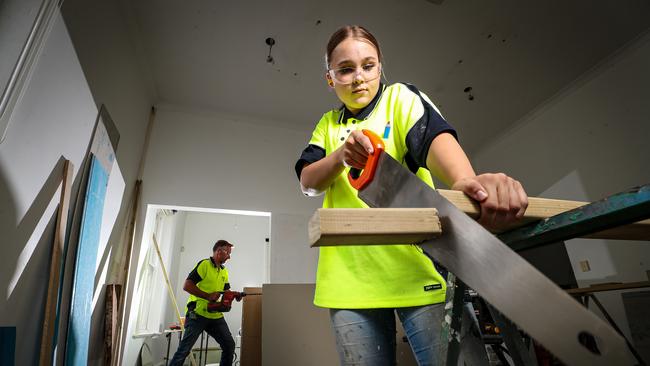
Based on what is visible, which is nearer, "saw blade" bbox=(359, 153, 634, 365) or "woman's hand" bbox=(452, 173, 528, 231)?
"saw blade" bbox=(359, 153, 634, 365)

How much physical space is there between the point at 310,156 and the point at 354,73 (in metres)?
0.24

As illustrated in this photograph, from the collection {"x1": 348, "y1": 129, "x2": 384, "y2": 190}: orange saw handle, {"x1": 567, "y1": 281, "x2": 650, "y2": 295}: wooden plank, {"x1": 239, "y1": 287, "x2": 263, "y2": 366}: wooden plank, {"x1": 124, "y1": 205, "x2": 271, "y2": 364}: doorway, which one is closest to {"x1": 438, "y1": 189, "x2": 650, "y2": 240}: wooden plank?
{"x1": 348, "y1": 129, "x2": 384, "y2": 190}: orange saw handle

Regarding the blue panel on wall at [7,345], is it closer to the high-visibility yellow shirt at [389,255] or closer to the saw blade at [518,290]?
the high-visibility yellow shirt at [389,255]

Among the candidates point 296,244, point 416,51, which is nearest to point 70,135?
point 296,244

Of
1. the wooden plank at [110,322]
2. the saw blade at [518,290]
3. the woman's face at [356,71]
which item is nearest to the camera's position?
the saw blade at [518,290]

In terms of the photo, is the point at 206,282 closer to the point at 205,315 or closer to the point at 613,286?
the point at 205,315

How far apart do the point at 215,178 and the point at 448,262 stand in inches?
141

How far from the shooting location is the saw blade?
350 mm

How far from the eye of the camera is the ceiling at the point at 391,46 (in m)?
2.88

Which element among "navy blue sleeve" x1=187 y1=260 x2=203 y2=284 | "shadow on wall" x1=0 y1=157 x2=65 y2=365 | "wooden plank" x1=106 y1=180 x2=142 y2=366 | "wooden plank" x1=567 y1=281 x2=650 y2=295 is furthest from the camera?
"navy blue sleeve" x1=187 y1=260 x2=203 y2=284

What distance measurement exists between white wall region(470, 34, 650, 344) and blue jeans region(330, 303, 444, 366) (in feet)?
11.4

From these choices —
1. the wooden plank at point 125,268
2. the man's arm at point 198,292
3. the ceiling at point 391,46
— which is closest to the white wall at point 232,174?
the wooden plank at point 125,268

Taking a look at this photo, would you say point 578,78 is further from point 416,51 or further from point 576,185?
point 416,51

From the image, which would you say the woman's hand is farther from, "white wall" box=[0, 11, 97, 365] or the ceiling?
the ceiling
